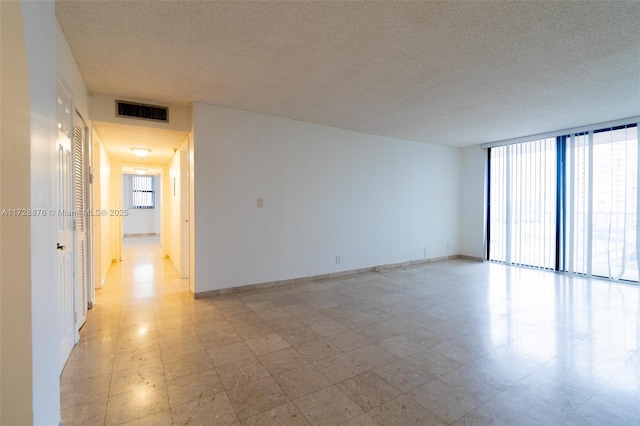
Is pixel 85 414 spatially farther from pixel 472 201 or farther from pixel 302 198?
pixel 472 201

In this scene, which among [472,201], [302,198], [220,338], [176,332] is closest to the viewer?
[220,338]

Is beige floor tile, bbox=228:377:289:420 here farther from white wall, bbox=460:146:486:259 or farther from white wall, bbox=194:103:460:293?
white wall, bbox=460:146:486:259

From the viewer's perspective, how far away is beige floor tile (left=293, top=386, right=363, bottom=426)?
1834 millimetres

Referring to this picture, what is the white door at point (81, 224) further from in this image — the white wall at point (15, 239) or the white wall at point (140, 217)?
the white wall at point (140, 217)

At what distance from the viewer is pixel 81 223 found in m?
3.27

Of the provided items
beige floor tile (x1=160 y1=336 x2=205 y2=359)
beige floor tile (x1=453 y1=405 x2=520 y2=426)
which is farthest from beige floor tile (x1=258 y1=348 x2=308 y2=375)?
beige floor tile (x1=453 y1=405 x2=520 y2=426)

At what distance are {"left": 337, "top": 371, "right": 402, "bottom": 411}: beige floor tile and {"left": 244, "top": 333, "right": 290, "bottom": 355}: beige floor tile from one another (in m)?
0.79

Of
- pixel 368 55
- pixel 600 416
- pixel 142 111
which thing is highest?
pixel 368 55

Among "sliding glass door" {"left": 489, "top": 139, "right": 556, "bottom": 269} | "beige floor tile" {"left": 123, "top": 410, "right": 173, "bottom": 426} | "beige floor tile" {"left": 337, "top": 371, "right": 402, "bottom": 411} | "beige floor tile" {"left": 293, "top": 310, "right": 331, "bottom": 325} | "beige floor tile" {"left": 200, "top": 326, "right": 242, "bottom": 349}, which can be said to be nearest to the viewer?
"beige floor tile" {"left": 123, "top": 410, "right": 173, "bottom": 426}

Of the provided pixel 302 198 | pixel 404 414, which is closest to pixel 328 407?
pixel 404 414

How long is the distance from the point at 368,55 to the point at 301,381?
2886 mm

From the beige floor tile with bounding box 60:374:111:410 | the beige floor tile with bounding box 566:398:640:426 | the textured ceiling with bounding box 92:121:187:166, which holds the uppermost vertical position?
the textured ceiling with bounding box 92:121:187:166

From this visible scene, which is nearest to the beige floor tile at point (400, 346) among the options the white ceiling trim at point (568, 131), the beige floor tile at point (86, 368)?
the beige floor tile at point (86, 368)

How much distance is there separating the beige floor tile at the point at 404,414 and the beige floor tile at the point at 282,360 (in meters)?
0.79
